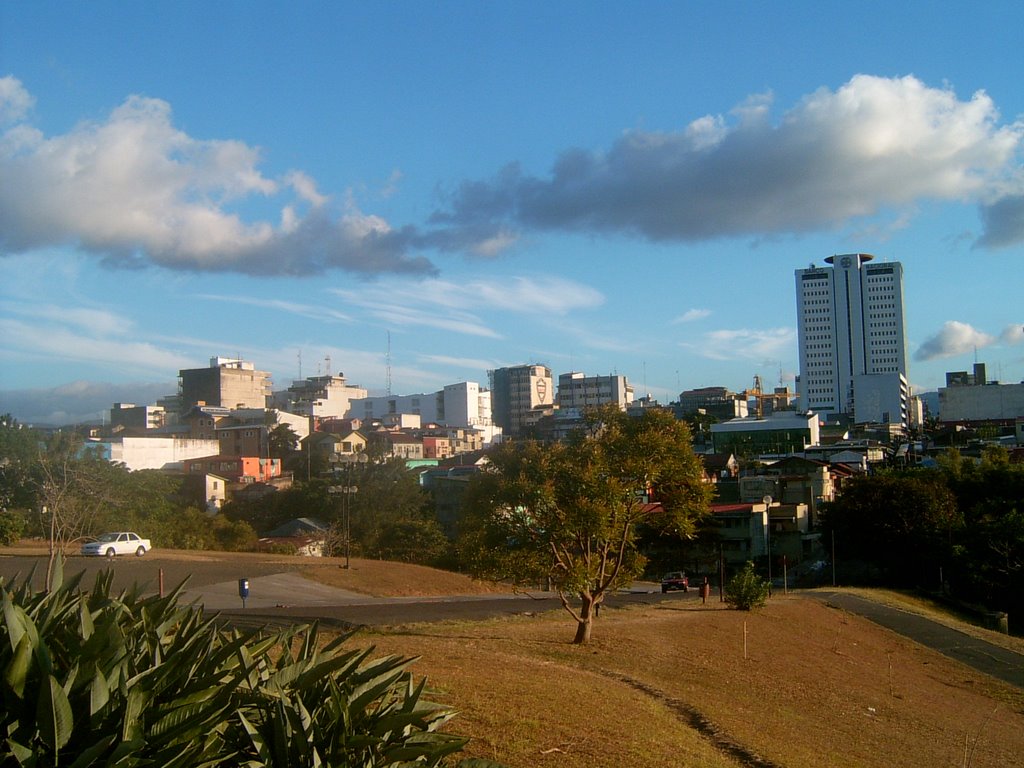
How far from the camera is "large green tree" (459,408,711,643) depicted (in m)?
20.1

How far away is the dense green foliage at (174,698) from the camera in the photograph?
197 inches

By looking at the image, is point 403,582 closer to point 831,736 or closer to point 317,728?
point 831,736

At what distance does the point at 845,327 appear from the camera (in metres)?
180

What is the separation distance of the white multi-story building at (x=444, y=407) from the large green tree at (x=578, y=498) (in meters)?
120

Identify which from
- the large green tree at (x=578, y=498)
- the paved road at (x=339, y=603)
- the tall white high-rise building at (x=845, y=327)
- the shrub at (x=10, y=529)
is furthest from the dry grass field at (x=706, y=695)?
the tall white high-rise building at (x=845, y=327)

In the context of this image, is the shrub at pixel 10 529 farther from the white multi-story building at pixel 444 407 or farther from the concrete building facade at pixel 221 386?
the white multi-story building at pixel 444 407

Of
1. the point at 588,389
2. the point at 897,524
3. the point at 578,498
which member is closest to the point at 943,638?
the point at 578,498

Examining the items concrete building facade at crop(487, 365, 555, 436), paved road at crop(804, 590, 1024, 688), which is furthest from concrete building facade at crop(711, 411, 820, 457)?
paved road at crop(804, 590, 1024, 688)

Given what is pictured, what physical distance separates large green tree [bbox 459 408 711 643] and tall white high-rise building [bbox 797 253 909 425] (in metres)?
164

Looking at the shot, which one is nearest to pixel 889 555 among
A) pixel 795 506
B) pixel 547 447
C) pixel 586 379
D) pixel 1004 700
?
pixel 795 506

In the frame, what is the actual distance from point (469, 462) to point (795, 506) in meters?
38.1

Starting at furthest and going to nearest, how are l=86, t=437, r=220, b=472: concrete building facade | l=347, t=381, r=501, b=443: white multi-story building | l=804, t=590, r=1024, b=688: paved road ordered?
l=347, t=381, r=501, b=443: white multi-story building, l=86, t=437, r=220, b=472: concrete building facade, l=804, t=590, r=1024, b=688: paved road

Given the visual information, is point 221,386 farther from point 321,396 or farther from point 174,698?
point 174,698

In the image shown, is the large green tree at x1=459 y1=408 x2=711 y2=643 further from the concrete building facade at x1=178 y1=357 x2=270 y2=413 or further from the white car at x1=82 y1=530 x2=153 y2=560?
the concrete building facade at x1=178 y1=357 x2=270 y2=413
